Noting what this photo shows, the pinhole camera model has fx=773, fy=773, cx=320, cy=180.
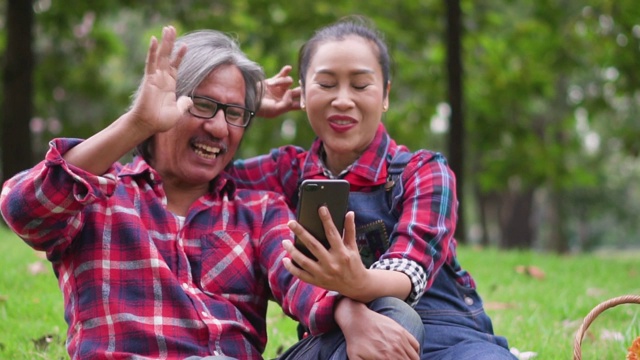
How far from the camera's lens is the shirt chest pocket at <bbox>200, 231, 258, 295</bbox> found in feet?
8.73

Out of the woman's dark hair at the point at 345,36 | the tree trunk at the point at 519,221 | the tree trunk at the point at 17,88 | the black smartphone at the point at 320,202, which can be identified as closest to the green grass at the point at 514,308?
the woman's dark hair at the point at 345,36

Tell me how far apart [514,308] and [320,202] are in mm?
2910

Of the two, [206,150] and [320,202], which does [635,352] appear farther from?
[206,150]

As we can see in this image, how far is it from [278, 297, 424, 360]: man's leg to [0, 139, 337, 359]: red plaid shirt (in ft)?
0.18

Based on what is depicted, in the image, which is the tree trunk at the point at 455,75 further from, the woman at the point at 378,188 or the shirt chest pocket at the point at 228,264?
the shirt chest pocket at the point at 228,264

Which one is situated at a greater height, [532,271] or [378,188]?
[378,188]

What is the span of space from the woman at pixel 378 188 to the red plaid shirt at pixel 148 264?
0.83ft

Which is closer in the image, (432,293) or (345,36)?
(432,293)

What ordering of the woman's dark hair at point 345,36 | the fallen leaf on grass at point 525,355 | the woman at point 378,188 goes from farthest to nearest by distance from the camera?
1. the fallen leaf on grass at point 525,355
2. the woman's dark hair at point 345,36
3. the woman at point 378,188

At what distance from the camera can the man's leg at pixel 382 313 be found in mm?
2262

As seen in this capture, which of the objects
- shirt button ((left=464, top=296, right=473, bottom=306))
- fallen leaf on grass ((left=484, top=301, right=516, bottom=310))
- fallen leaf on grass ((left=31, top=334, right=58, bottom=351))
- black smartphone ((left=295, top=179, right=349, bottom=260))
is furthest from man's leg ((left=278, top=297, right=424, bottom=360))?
fallen leaf on grass ((left=484, top=301, right=516, bottom=310))

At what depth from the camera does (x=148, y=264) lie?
2518mm

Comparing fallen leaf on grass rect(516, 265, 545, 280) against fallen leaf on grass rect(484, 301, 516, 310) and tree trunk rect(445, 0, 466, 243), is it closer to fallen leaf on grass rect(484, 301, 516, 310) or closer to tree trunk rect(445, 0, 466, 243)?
fallen leaf on grass rect(484, 301, 516, 310)

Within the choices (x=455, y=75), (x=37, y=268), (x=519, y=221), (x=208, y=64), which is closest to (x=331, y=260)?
(x=208, y=64)
